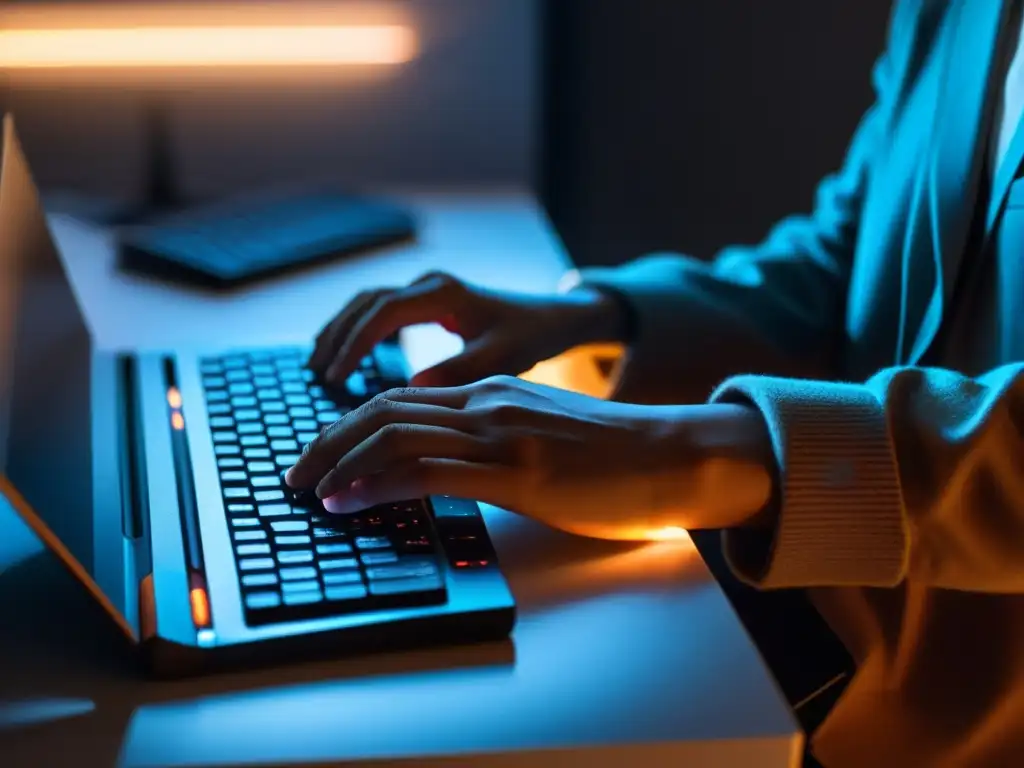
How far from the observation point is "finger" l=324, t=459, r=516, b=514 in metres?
0.58

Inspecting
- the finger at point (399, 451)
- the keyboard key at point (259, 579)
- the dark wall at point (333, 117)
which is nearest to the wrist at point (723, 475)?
the finger at point (399, 451)

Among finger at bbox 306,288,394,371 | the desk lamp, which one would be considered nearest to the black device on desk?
the desk lamp

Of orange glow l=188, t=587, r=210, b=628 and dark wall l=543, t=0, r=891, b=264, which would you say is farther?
dark wall l=543, t=0, r=891, b=264

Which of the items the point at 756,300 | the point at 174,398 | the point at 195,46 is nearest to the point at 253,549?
the point at 174,398

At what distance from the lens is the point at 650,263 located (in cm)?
98

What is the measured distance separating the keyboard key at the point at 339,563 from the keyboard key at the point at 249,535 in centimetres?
4

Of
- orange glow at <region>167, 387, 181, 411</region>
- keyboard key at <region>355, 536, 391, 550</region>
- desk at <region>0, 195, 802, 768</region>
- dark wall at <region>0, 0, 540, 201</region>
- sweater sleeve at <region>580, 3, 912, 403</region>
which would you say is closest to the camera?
desk at <region>0, 195, 802, 768</region>

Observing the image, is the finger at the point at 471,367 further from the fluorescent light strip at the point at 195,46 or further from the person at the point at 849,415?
the fluorescent light strip at the point at 195,46

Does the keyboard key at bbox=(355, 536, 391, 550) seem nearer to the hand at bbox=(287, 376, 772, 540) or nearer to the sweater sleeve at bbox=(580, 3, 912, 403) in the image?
the hand at bbox=(287, 376, 772, 540)

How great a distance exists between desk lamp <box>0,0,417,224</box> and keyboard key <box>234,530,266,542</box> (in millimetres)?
682

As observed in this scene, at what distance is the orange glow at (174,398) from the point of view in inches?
30.1

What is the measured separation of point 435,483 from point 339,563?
6 centimetres

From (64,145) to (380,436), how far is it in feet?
3.19

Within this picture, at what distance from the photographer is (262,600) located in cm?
53
